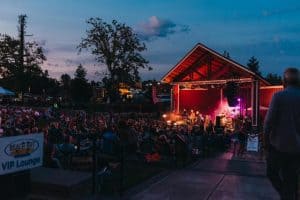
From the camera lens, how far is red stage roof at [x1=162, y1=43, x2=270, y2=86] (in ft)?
86.6

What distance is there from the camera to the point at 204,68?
29078 millimetres

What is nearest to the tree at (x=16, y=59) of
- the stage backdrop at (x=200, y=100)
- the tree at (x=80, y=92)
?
the tree at (x=80, y=92)

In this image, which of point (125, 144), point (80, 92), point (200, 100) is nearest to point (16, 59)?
point (80, 92)

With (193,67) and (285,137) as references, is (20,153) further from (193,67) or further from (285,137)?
(193,67)

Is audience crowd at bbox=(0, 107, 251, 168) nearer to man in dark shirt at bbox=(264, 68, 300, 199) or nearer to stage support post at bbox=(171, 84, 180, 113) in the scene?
man in dark shirt at bbox=(264, 68, 300, 199)

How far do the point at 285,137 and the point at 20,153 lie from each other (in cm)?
500

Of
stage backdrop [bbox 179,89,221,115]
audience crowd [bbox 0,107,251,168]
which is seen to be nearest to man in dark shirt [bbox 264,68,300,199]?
audience crowd [bbox 0,107,251,168]

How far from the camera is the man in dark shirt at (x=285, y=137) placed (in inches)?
181

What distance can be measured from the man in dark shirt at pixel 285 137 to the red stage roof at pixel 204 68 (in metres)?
21.4

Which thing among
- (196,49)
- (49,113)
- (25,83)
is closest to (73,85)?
(25,83)

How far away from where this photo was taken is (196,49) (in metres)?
27.6

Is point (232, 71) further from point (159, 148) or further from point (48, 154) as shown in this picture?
point (48, 154)

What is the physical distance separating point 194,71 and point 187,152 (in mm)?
16232

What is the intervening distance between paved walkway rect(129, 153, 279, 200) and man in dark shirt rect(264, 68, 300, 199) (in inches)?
154
